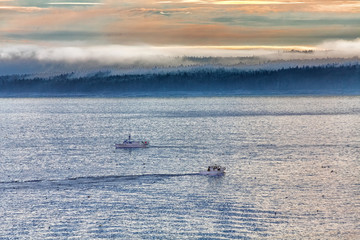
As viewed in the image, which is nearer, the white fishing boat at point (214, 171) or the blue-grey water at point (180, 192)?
the blue-grey water at point (180, 192)

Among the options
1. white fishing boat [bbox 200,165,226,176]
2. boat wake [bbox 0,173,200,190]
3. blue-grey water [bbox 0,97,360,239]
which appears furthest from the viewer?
white fishing boat [bbox 200,165,226,176]

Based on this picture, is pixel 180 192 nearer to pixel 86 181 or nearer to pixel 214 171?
pixel 214 171

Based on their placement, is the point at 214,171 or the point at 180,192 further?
the point at 214,171

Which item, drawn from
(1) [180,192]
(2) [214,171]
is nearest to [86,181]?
(1) [180,192]

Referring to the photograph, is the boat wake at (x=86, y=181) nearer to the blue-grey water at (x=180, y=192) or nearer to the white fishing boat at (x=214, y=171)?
the blue-grey water at (x=180, y=192)

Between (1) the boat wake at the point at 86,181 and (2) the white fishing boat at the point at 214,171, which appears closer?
(1) the boat wake at the point at 86,181

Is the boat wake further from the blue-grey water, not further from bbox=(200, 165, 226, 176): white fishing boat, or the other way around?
bbox=(200, 165, 226, 176): white fishing boat

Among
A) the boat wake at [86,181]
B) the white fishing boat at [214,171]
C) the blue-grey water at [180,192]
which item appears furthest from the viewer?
the white fishing boat at [214,171]

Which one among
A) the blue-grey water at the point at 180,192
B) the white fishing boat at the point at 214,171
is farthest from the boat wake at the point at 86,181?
the white fishing boat at the point at 214,171

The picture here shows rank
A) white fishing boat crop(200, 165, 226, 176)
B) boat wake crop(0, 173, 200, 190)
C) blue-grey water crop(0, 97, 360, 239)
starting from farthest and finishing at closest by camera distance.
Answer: white fishing boat crop(200, 165, 226, 176) < boat wake crop(0, 173, 200, 190) < blue-grey water crop(0, 97, 360, 239)

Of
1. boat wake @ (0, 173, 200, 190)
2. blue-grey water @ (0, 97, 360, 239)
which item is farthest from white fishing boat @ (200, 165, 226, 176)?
boat wake @ (0, 173, 200, 190)

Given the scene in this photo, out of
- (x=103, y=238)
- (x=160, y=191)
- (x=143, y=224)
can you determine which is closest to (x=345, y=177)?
(x=160, y=191)

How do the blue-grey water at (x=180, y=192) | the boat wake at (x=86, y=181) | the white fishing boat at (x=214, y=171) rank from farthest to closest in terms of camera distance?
→ the white fishing boat at (x=214, y=171) < the boat wake at (x=86, y=181) < the blue-grey water at (x=180, y=192)

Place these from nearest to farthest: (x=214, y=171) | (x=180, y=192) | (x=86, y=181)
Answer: (x=180, y=192), (x=86, y=181), (x=214, y=171)
